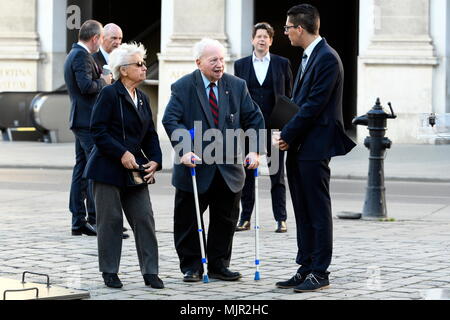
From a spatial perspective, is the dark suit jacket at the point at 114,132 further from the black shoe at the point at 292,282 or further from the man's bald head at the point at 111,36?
the man's bald head at the point at 111,36

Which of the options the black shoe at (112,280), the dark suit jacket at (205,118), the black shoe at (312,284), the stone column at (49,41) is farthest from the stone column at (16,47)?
the black shoe at (312,284)

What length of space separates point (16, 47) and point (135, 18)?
871cm

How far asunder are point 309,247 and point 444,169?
11.3 m

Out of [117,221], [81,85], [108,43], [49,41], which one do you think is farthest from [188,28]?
[117,221]

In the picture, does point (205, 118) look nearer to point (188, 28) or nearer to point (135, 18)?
point (188, 28)

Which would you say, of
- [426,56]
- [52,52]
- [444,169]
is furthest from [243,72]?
[52,52]

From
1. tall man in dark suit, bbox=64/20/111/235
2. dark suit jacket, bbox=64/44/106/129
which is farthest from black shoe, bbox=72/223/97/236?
dark suit jacket, bbox=64/44/106/129

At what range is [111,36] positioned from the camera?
11430 millimetres

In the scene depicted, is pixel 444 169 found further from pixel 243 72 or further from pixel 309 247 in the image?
pixel 309 247

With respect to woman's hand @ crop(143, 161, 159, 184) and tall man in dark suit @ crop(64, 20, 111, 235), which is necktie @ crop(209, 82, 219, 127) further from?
tall man in dark suit @ crop(64, 20, 111, 235)

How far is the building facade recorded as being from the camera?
2556 centimetres

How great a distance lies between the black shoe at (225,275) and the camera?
343 inches

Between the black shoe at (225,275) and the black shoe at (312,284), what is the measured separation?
26.4 inches
